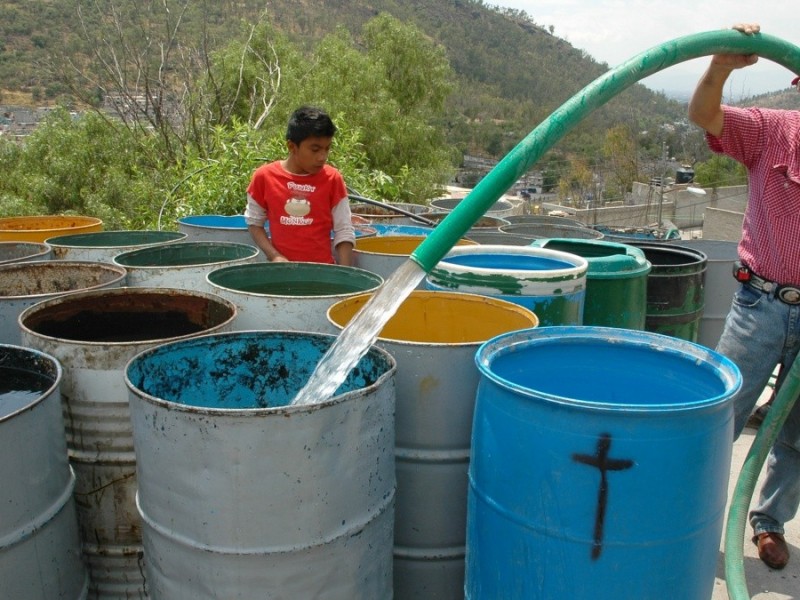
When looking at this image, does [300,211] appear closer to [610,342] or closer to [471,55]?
[610,342]

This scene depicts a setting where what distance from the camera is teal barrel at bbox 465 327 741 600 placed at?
5.49ft

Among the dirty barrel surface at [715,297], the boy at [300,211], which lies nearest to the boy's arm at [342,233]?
the boy at [300,211]

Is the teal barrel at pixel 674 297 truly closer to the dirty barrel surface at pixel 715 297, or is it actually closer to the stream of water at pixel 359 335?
the dirty barrel surface at pixel 715 297

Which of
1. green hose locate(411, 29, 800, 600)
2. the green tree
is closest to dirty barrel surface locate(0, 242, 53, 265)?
green hose locate(411, 29, 800, 600)

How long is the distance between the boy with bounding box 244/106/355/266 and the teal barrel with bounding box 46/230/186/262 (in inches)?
21.6

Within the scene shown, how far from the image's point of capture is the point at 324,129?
3295 mm

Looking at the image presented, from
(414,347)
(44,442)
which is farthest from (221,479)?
(414,347)

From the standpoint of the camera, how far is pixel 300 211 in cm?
355

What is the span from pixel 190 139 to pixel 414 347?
34.8 ft

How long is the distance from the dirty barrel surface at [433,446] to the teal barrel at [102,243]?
1558 millimetres

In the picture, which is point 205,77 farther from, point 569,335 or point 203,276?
point 569,335

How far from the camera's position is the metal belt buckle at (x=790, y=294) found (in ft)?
8.95

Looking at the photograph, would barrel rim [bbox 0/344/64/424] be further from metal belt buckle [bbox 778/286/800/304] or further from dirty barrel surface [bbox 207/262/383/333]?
metal belt buckle [bbox 778/286/800/304]

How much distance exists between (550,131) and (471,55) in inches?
3794
